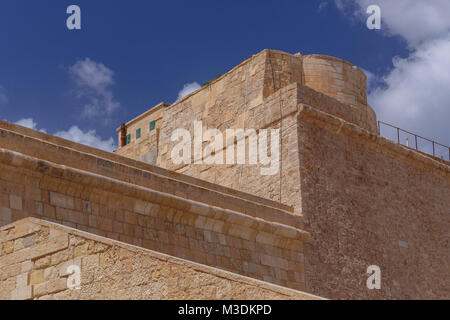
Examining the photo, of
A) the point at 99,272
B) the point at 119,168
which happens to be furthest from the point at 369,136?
the point at 99,272

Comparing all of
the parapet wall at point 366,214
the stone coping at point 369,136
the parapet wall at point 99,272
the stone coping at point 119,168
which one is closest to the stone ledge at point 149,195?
the stone coping at point 119,168

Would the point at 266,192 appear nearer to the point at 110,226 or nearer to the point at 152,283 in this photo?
the point at 110,226

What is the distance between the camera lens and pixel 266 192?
12.8 metres

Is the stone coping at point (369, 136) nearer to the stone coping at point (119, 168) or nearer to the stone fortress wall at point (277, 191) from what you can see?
the stone fortress wall at point (277, 191)

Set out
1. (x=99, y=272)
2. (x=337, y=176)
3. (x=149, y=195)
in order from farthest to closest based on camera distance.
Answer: (x=337, y=176)
(x=149, y=195)
(x=99, y=272)

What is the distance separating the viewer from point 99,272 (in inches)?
226

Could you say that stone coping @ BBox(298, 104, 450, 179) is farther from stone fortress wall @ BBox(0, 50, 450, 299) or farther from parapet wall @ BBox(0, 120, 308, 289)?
parapet wall @ BBox(0, 120, 308, 289)

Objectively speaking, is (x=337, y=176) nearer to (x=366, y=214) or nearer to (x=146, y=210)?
(x=366, y=214)

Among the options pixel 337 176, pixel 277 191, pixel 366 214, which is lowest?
pixel 366 214

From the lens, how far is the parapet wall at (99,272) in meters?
5.12

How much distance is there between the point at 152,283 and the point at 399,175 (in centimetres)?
951

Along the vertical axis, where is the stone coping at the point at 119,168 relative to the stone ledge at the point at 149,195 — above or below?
above

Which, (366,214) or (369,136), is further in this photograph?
(369,136)
